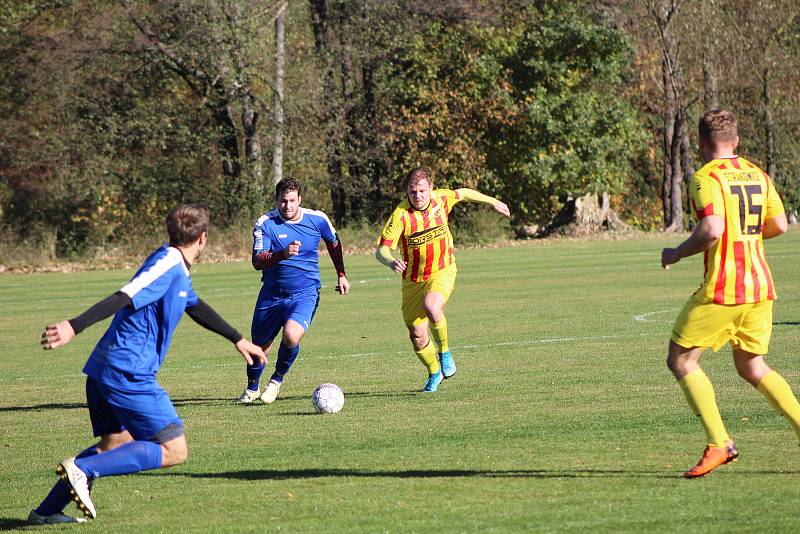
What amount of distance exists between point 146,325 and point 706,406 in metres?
3.15

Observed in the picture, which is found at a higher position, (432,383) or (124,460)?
(124,460)

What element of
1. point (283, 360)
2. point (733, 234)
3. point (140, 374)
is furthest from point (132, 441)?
point (283, 360)

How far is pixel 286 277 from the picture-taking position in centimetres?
1124

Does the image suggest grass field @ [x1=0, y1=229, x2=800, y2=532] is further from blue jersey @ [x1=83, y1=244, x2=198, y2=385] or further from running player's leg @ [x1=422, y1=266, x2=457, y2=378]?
blue jersey @ [x1=83, y1=244, x2=198, y2=385]

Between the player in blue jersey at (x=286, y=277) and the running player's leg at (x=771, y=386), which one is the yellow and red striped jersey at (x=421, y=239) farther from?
the running player's leg at (x=771, y=386)

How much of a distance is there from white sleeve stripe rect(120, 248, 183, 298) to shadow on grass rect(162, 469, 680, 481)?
186 centimetres

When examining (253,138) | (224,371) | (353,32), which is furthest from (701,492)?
(353,32)

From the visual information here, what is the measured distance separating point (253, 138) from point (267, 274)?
29.0 meters

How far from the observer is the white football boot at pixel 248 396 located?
35.8ft

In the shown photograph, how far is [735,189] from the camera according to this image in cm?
669

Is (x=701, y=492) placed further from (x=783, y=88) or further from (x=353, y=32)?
(x=783, y=88)

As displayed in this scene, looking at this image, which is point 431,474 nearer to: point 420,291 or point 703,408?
point 703,408

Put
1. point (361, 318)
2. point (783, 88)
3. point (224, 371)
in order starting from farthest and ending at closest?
point (783, 88) < point (361, 318) < point (224, 371)

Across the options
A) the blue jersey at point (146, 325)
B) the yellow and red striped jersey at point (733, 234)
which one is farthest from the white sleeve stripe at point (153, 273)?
the yellow and red striped jersey at point (733, 234)
